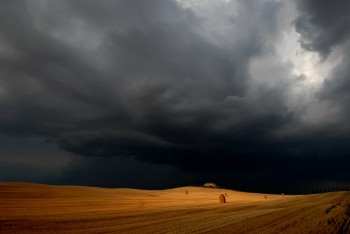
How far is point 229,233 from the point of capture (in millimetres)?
15555

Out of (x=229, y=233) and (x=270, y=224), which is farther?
(x=270, y=224)

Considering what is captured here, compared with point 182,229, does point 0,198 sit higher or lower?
higher

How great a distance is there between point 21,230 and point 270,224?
1269 cm

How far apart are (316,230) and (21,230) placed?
14.1 metres

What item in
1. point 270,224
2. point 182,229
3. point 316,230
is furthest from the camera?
point 270,224

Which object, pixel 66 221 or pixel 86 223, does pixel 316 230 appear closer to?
pixel 86 223

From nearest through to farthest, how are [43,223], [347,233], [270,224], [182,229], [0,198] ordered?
[347,233]
[182,229]
[270,224]
[43,223]
[0,198]

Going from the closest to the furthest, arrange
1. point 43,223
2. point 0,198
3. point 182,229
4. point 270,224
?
point 182,229 < point 270,224 < point 43,223 < point 0,198

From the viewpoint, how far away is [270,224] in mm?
18578

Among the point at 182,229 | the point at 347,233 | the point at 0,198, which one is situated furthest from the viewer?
the point at 0,198

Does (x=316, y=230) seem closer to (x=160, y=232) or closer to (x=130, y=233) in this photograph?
(x=160, y=232)

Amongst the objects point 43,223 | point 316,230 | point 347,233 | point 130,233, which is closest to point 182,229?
point 130,233

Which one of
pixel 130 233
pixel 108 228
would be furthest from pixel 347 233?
pixel 108 228

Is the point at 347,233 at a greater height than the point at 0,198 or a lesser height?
lesser
